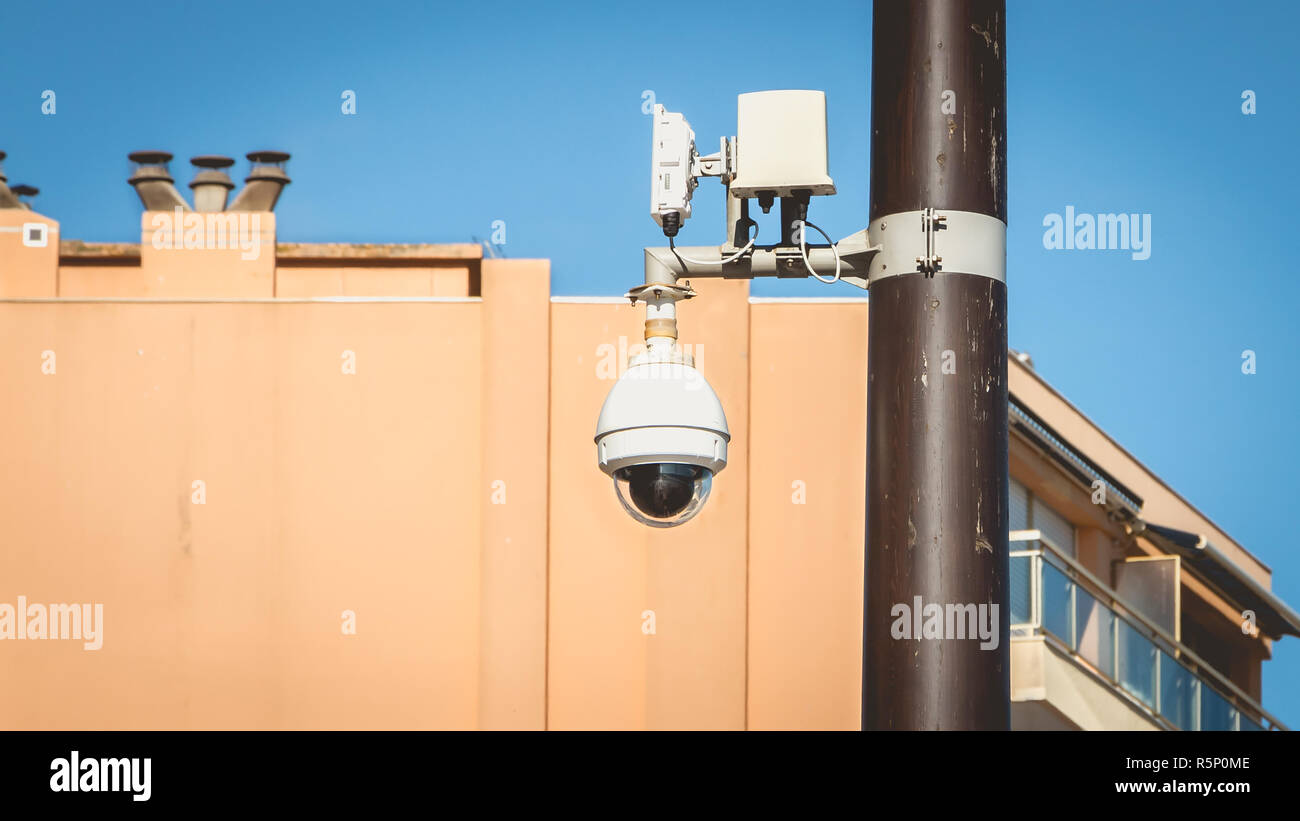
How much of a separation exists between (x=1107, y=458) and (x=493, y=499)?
1035 cm

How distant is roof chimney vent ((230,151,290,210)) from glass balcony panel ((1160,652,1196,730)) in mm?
11169

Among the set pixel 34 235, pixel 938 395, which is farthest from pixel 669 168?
pixel 34 235

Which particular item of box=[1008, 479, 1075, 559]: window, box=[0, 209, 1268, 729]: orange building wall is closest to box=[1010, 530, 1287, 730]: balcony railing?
box=[0, 209, 1268, 729]: orange building wall

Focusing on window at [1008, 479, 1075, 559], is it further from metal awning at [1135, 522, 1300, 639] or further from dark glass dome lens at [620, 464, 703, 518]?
dark glass dome lens at [620, 464, 703, 518]

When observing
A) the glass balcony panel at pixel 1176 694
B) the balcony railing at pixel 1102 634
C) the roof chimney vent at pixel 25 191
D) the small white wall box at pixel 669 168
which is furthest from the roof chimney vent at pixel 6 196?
the small white wall box at pixel 669 168

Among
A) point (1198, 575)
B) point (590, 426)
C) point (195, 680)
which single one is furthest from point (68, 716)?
point (1198, 575)

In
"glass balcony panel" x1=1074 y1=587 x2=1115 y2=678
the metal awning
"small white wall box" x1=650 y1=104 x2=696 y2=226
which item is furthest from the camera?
the metal awning

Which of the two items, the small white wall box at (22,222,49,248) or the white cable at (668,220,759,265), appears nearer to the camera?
the white cable at (668,220,759,265)

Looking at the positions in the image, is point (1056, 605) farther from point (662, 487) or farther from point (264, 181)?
point (662, 487)

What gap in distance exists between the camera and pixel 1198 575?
23.8 m

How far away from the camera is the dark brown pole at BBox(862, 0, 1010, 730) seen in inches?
145

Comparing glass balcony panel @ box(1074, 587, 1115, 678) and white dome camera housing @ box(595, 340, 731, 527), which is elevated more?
white dome camera housing @ box(595, 340, 731, 527)

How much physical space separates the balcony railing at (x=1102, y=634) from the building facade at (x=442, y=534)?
0.03m

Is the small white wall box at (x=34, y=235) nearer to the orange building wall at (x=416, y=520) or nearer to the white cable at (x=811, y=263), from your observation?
the orange building wall at (x=416, y=520)
